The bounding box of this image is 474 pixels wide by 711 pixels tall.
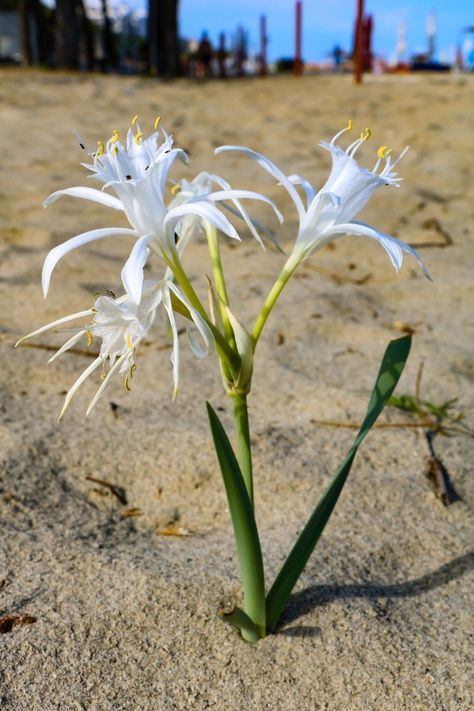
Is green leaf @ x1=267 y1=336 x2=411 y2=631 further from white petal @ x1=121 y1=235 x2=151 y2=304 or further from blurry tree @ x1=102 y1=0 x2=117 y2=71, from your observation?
blurry tree @ x1=102 y1=0 x2=117 y2=71

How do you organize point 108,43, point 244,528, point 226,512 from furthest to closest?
point 108,43, point 226,512, point 244,528

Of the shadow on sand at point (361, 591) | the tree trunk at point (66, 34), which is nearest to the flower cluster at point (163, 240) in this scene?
the shadow on sand at point (361, 591)

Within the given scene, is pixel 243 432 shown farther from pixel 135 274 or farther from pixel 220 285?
pixel 135 274

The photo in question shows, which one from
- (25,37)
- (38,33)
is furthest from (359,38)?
(38,33)

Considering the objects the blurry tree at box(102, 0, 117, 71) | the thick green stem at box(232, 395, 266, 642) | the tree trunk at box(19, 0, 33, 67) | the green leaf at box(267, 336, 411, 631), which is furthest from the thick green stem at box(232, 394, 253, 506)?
the blurry tree at box(102, 0, 117, 71)

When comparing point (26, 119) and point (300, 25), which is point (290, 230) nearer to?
point (26, 119)

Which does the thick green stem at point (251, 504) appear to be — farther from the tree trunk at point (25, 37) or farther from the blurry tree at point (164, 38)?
the tree trunk at point (25, 37)

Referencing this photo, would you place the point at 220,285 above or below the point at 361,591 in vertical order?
above
